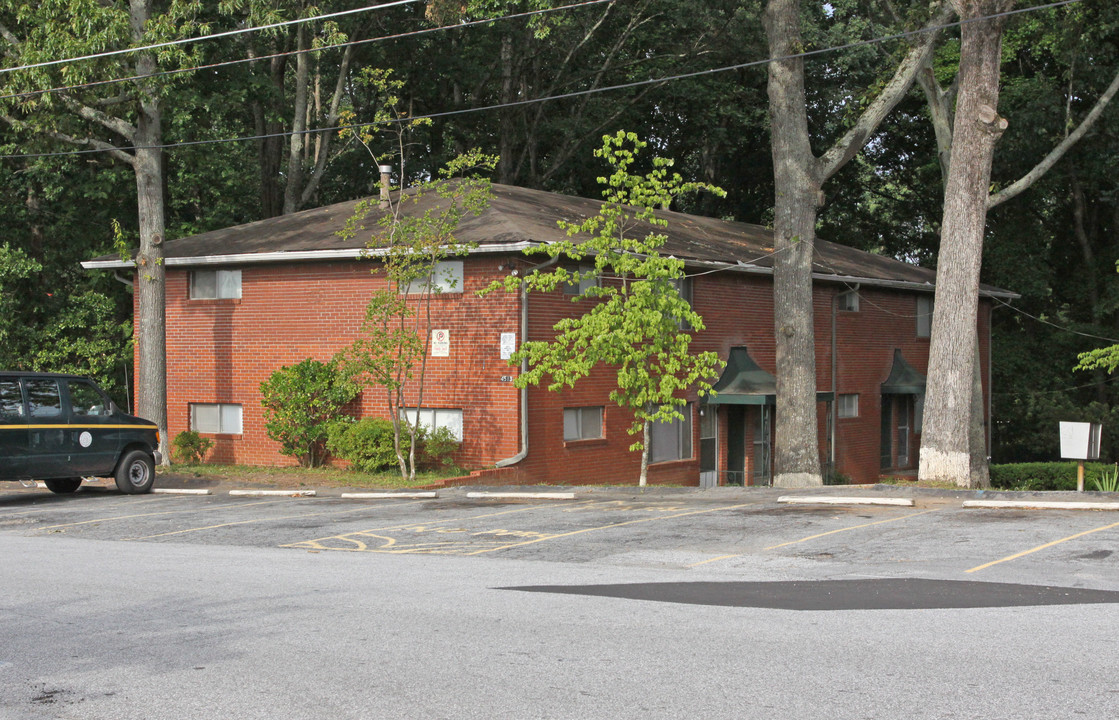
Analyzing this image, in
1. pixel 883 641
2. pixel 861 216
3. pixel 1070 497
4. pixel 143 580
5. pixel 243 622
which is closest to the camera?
pixel 883 641

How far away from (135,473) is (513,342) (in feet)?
24.4

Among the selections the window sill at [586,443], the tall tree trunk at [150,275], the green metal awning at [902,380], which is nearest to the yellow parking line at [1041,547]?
the window sill at [586,443]

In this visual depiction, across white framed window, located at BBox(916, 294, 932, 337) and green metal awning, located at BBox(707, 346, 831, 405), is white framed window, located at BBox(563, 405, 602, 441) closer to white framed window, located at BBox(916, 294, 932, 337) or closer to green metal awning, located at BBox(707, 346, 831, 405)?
green metal awning, located at BBox(707, 346, 831, 405)

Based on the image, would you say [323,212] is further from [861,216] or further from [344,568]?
[861,216]

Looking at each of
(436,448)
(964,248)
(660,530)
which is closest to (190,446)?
(436,448)

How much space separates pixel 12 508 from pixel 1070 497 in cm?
1608

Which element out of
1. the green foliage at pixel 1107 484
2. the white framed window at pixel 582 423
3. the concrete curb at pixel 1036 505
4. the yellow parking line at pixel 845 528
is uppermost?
the white framed window at pixel 582 423

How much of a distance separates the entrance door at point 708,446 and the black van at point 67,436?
12.9 metres

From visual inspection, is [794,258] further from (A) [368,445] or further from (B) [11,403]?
(B) [11,403]

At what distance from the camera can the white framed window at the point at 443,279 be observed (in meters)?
24.3

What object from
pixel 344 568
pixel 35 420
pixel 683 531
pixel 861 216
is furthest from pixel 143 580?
pixel 861 216

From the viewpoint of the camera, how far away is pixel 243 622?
913 centimetres

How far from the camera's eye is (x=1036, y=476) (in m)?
35.2

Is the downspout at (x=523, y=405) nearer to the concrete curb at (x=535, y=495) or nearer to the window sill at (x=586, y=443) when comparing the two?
the window sill at (x=586, y=443)
